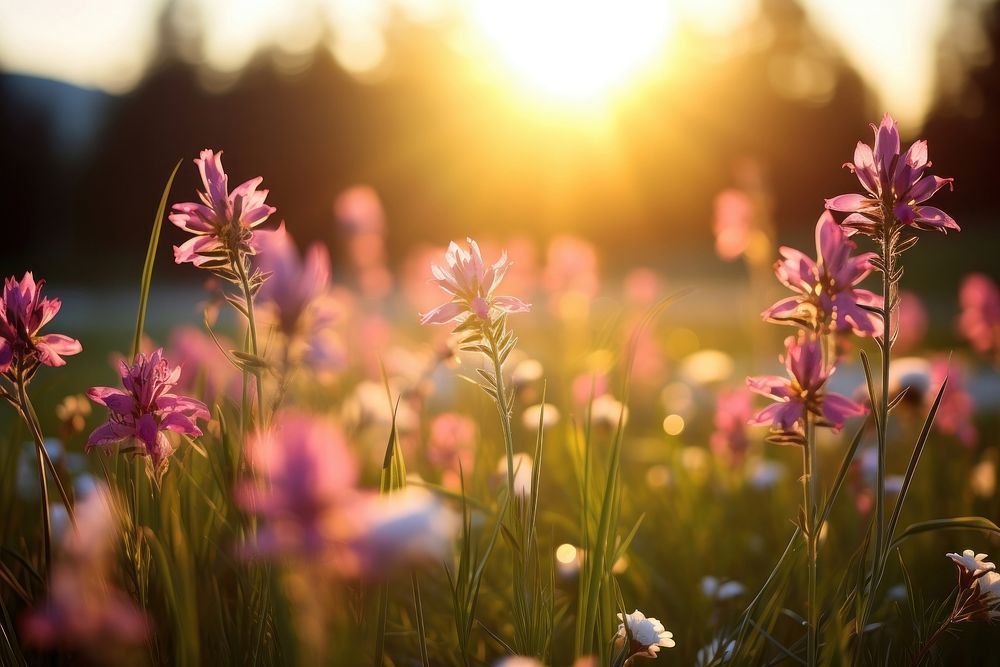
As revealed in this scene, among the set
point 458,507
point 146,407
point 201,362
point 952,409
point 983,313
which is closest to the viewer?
point 146,407

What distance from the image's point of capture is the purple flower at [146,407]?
138 centimetres

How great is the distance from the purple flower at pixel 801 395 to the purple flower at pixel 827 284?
0.16 ft

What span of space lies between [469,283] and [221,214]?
427mm

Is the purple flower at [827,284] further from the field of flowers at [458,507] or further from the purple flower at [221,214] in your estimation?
the purple flower at [221,214]

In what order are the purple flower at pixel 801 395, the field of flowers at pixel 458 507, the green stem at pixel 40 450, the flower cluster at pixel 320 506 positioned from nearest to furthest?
the flower cluster at pixel 320 506 < the field of flowers at pixel 458 507 < the purple flower at pixel 801 395 < the green stem at pixel 40 450

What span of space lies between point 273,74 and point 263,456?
32586 millimetres

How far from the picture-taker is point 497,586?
7.28ft

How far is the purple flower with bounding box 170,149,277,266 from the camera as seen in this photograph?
1309 millimetres

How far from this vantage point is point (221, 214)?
1.31m

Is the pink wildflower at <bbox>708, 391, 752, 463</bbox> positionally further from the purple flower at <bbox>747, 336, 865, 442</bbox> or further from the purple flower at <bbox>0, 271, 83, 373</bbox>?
the purple flower at <bbox>0, 271, 83, 373</bbox>

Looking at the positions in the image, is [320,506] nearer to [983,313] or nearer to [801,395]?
[801,395]

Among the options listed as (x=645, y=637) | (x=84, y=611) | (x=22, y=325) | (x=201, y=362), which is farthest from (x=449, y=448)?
(x=84, y=611)

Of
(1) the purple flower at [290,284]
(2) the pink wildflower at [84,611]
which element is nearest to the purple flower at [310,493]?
(2) the pink wildflower at [84,611]

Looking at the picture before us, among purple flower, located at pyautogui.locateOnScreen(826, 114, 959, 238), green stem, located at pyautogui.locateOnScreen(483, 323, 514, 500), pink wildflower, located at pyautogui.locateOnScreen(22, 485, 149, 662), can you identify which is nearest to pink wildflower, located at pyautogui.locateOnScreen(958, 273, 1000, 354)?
purple flower, located at pyautogui.locateOnScreen(826, 114, 959, 238)
